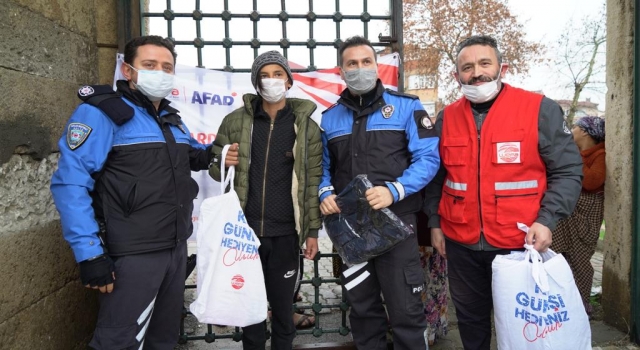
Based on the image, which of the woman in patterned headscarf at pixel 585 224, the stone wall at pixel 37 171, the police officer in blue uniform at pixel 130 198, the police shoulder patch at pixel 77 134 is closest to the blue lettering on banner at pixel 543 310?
the police officer in blue uniform at pixel 130 198

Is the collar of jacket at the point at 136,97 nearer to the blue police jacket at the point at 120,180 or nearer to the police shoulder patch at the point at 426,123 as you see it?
the blue police jacket at the point at 120,180

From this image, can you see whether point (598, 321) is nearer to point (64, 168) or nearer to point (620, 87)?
point (620, 87)

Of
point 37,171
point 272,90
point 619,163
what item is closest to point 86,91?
point 37,171

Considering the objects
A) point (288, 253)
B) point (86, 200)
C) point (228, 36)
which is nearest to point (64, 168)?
point (86, 200)

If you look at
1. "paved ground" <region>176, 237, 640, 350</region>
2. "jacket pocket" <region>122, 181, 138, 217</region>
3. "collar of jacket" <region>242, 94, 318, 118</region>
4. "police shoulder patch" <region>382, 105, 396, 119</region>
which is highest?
"collar of jacket" <region>242, 94, 318, 118</region>

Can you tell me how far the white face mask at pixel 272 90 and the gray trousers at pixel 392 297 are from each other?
1073mm

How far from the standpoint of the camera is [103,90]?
229cm

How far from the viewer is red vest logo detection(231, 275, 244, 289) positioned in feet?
8.13

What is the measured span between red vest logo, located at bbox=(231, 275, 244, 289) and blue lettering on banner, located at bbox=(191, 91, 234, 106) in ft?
5.06

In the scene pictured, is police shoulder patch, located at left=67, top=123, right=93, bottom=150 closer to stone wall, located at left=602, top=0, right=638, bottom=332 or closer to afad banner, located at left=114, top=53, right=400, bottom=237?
afad banner, located at left=114, top=53, right=400, bottom=237

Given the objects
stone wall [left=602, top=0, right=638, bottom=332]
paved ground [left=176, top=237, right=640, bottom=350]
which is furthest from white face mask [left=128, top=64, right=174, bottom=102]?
stone wall [left=602, top=0, right=638, bottom=332]

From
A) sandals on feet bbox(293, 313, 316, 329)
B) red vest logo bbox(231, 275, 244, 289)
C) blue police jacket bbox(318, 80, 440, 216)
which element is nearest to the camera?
red vest logo bbox(231, 275, 244, 289)

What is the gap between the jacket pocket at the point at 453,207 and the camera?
2.52 metres

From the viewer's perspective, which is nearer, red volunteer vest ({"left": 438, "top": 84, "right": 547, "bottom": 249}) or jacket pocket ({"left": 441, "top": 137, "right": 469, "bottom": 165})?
red volunteer vest ({"left": 438, "top": 84, "right": 547, "bottom": 249})
